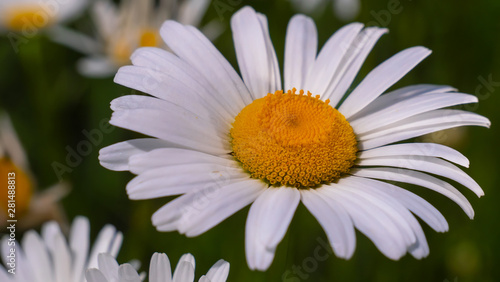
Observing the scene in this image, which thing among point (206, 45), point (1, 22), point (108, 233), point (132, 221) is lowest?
point (132, 221)

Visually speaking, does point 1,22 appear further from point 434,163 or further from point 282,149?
point 434,163

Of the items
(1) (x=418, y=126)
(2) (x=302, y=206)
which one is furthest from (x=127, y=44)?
(1) (x=418, y=126)

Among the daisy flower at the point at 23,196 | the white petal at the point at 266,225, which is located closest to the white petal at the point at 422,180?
the white petal at the point at 266,225

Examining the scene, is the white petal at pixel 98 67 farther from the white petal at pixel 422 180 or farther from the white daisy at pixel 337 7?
the white petal at pixel 422 180

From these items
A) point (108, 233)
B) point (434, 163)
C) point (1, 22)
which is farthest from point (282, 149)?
point (1, 22)

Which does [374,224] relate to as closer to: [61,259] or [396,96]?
[396,96]
